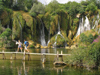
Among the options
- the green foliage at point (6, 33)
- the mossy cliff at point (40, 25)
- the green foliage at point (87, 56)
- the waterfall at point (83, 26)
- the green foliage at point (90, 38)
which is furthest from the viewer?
the waterfall at point (83, 26)

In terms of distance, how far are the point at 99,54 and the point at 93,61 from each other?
100 centimetres

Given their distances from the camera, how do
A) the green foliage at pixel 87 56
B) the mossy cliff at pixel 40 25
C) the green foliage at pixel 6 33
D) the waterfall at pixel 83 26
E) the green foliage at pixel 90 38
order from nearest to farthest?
the green foliage at pixel 87 56, the green foliage at pixel 90 38, the green foliage at pixel 6 33, the mossy cliff at pixel 40 25, the waterfall at pixel 83 26

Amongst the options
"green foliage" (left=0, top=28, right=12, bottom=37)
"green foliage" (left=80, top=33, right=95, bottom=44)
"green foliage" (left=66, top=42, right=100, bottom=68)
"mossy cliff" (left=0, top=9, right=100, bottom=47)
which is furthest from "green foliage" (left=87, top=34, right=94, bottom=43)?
"green foliage" (left=66, top=42, right=100, bottom=68)

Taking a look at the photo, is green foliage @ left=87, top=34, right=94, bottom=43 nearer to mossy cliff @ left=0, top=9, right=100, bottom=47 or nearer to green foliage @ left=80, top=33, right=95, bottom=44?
green foliage @ left=80, top=33, right=95, bottom=44

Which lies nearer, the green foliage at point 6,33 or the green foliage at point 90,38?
the green foliage at point 90,38

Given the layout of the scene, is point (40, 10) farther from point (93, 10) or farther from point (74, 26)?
point (93, 10)

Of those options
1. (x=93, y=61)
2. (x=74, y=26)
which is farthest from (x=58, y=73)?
(x=74, y=26)

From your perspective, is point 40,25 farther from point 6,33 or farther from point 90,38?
point 90,38

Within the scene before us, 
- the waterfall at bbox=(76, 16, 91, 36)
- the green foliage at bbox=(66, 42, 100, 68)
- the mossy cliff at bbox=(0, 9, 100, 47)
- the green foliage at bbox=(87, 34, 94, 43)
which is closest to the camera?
the green foliage at bbox=(66, 42, 100, 68)

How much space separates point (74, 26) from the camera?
70.9 metres

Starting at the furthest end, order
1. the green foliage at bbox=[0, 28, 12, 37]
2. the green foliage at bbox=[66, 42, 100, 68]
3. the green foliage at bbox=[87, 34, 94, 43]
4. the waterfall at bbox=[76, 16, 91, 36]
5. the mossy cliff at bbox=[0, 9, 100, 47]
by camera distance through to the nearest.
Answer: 1. the waterfall at bbox=[76, 16, 91, 36]
2. the mossy cliff at bbox=[0, 9, 100, 47]
3. the green foliage at bbox=[0, 28, 12, 37]
4. the green foliage at bbox=[87, 34, 94, 43]
5. the green foliage at bbox=[66, 42, 100, 68]

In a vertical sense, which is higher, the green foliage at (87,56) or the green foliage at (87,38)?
the green foliage at (87,38)

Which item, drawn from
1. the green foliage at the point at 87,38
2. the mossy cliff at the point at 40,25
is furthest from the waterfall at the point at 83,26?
the green foliage at the point at 87,38

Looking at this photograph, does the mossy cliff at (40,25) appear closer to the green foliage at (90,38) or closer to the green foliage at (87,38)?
the green foliage at (87,38)
